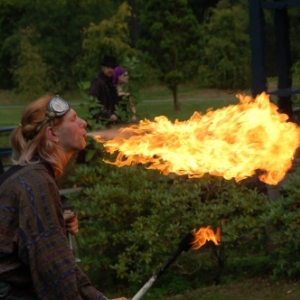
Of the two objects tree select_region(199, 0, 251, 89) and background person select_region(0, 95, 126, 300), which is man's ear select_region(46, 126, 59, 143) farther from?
tree select_region(199, 0, 251, 89)

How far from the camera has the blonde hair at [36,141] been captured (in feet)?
13.2

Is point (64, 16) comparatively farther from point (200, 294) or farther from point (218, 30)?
point (200, 294)

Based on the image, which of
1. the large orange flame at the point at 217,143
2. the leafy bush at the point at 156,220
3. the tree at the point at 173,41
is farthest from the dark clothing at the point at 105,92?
the tree at the point at 173,41

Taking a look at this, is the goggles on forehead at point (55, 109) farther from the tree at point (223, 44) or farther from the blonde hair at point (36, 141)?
the tree at point (223, 44)

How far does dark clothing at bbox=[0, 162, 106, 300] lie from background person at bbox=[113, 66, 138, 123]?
5.53 m

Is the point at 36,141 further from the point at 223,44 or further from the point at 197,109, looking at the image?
the point at 197,109

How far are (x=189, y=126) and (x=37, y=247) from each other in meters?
1.60

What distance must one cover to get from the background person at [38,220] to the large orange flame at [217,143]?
887mm

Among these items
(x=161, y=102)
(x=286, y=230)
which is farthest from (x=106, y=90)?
(x=161, y=102)

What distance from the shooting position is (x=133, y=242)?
7.61 metres

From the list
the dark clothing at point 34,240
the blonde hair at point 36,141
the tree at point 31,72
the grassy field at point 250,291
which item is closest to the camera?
the dark clothing at point 34,240

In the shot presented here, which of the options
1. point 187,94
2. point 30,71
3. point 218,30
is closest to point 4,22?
point 30,71

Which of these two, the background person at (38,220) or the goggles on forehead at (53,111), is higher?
the goggles on forehead at (53,111)

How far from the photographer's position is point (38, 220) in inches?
152
